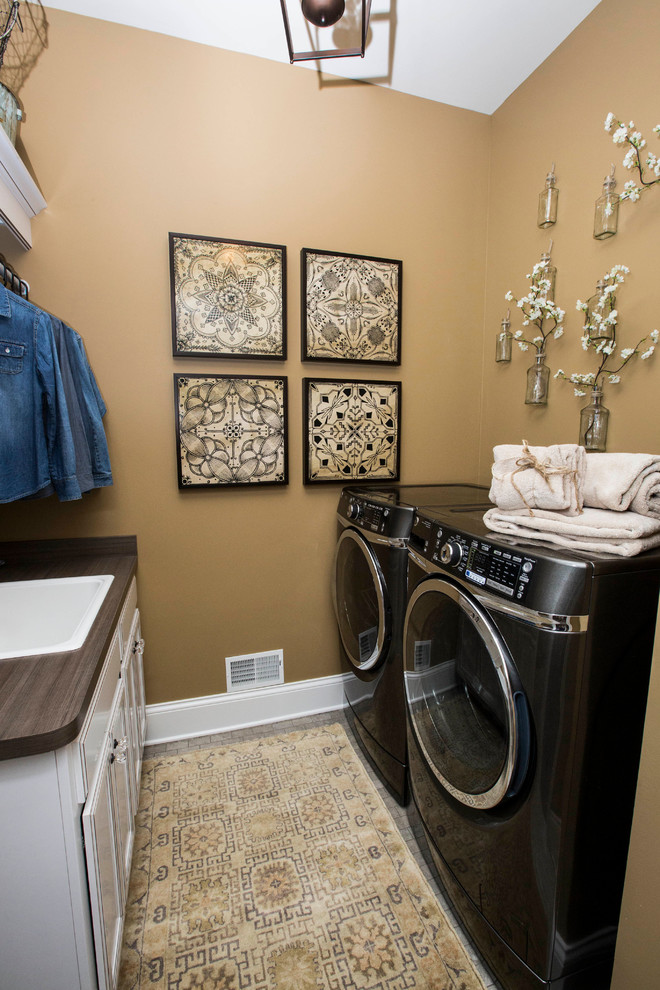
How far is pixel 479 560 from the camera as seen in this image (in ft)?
3.53

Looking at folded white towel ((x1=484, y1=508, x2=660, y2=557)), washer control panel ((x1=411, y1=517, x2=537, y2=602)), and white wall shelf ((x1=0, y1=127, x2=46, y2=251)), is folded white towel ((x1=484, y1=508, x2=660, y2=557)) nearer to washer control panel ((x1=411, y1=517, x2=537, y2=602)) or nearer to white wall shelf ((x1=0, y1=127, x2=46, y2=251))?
washer control panel ((x1=411, y1=517, x2=537, y2=602))

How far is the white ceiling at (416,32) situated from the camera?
1.63 m

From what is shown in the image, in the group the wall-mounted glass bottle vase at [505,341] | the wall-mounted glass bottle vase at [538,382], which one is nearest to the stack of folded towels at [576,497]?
the wall-mounted glass bottle vase at [538,382]

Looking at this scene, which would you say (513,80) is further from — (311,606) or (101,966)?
(101,966)

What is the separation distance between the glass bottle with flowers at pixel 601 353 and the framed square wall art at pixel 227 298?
3.92 ft

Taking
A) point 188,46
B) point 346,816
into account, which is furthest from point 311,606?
point 188,46

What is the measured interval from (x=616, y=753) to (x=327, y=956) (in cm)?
94

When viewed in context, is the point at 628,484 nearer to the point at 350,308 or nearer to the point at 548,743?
the point at 548,743

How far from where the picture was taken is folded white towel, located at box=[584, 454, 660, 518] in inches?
42.7

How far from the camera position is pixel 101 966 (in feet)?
2.95

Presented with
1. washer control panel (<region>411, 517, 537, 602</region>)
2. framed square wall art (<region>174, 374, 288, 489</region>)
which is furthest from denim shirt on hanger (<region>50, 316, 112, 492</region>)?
washer control panel (<region>411, 517, 537, 602</region>)

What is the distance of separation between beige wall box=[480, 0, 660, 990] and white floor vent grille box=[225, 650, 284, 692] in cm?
150

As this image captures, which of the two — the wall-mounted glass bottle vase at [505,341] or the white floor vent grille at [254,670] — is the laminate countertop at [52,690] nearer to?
the white floor vent grille at [254,670]

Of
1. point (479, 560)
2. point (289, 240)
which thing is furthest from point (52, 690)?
point (289, 240)
